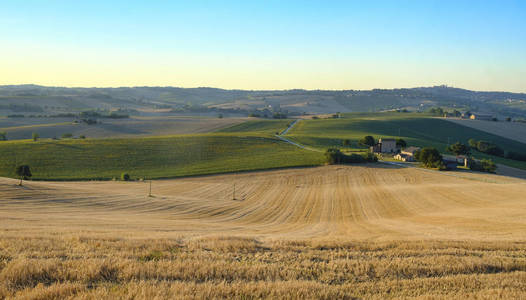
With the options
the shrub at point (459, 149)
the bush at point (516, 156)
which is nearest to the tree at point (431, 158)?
the shrub at point (459, 149)

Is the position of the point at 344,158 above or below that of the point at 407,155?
below

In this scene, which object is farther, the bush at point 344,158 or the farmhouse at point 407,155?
the farmhouse at point 407,155

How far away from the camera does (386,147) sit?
8406cm

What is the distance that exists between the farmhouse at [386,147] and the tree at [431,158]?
16.6 meters

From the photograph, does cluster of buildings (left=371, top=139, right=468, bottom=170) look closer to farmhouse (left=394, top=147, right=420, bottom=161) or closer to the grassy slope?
farmhouse (left=394, top=147, right=420, bottom=161)

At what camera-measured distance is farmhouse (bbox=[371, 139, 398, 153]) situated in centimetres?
8375

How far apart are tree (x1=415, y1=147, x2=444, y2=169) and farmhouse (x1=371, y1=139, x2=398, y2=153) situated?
1659cm

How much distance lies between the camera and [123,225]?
76.5ft

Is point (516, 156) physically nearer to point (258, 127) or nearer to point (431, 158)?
point (431, 158)

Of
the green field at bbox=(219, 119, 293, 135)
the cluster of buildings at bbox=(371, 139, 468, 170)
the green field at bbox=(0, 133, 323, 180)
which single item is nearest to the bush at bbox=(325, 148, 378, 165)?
the green field at bbox=(0, 133, 323, 180)

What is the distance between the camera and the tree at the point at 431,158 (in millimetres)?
64519

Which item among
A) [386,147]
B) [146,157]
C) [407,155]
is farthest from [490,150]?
[146,157]

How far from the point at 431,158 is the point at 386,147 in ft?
62.9

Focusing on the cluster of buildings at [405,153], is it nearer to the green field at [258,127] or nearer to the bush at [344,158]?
the bush at [344,158]
